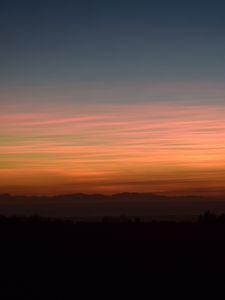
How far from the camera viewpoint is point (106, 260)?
2252 centimetres

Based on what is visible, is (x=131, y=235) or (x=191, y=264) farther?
(x=131, y=235)

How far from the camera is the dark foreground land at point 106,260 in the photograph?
736 inches

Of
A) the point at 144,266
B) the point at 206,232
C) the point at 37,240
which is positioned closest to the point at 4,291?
the point at 144,266

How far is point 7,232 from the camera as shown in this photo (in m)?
29.0

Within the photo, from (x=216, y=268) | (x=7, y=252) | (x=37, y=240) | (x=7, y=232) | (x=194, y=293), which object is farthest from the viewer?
(x=7, y=232)

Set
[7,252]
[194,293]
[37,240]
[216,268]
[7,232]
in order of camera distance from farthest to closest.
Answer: [7,232] < [37,240] < [7,252] < [216,268] < [194,293]

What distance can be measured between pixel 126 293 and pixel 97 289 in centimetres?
100

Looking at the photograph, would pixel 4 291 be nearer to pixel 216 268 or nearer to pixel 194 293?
pixel 194 293

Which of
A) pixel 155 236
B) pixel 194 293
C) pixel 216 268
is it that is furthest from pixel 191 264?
pixel 155 236

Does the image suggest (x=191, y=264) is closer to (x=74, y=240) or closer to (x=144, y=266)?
(x=144, y=266)

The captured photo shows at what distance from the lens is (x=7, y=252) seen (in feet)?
78.8

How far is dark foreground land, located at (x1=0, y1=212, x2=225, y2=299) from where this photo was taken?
1869 cm

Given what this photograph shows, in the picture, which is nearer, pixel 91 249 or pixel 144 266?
pixel 144 266

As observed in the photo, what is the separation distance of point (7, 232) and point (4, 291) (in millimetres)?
11059
